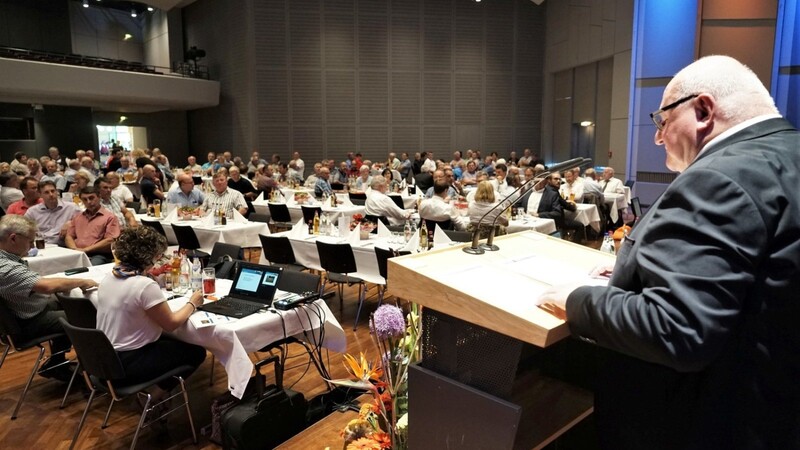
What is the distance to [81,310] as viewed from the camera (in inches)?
132

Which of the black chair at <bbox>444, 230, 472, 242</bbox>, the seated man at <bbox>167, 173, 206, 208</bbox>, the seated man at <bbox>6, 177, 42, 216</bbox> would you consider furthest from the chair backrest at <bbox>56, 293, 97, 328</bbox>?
the seated man at <bbox>167, 173, 206, 208</bbox>

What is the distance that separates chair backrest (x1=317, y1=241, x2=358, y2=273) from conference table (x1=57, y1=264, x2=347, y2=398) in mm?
1493

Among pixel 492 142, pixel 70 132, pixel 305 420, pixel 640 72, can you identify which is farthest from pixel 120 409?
pixel 70 132

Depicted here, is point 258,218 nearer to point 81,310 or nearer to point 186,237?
point 186,237

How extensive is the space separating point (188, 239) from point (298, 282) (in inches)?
119

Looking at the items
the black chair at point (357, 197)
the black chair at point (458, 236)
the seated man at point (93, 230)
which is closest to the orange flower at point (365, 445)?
the black chair at point (458, 236)

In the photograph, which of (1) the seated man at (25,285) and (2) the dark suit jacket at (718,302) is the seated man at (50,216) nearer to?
(1) the seated man at (25,285)

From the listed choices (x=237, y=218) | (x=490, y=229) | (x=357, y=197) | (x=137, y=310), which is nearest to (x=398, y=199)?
(x=357, y=197)

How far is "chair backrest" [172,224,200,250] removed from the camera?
6.18m

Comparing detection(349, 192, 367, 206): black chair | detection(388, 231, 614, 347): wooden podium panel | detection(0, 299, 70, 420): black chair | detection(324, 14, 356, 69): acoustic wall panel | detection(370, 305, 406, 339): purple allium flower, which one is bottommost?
detection(0, 299, 70, 420): black chair

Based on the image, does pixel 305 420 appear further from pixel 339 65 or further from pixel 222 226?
pixel 339 65

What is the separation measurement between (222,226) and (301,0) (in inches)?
478

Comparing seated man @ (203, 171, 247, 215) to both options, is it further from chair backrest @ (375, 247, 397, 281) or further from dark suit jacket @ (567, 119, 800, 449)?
dark suit jacket @ (567, 119, 800, 449)

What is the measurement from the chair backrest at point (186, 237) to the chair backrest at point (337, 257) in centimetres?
183
